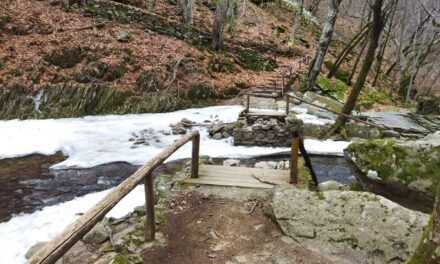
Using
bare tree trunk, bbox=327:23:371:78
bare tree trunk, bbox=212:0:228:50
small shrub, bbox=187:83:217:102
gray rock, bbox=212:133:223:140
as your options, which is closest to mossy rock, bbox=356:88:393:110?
bare tree trunk, bbox=327:23:371:78

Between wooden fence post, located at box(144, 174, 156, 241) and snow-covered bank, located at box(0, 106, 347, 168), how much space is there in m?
5.99

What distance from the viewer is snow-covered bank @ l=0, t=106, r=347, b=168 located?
1050 centimetres

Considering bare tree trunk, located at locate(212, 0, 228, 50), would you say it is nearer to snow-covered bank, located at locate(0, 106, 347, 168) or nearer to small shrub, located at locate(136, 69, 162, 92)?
small shrub, located at locate(136, 69, 162, 92)

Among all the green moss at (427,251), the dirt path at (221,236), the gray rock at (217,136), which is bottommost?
the gray rock at (217,136)

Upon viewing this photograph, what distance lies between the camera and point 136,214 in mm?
5520

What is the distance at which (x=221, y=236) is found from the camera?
15.1 feet

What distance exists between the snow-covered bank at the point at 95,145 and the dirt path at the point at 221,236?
2555 millimetres

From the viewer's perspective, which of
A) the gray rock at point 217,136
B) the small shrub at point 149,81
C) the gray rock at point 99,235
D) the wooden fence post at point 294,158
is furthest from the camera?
the small shrub at point 149,81

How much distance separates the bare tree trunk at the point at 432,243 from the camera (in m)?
2.55

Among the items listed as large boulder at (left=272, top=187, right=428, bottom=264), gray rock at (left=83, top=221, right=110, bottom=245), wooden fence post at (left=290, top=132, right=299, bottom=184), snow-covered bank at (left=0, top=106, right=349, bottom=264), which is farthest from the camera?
snow-covered bank at (left=0, top=106, right=349, bottom=264)

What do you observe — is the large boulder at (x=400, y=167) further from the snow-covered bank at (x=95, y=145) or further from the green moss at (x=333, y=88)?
the green moss at (x=333, y=88)

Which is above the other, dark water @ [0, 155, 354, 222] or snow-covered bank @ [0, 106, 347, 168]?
snow-covered bank @ [0, 106, 347, 168]

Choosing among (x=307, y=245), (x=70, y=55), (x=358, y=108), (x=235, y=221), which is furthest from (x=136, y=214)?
(x=358, y=108)

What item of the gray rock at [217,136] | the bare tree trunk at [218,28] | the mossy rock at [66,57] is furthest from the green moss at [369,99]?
the mossy rock at [66,57]
